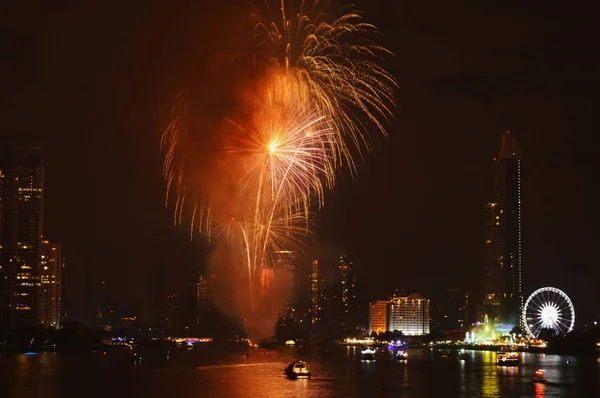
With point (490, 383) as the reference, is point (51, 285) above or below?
above

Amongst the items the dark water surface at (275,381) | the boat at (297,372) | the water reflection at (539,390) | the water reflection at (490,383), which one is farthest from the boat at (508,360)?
the boat at (297,372)

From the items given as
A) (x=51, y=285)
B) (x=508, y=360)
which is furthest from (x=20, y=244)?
(x=508, y=360)

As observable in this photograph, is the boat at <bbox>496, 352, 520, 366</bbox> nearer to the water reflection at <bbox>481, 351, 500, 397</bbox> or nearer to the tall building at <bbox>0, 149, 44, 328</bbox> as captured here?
the water reflection at <bbox>481, 351, 500, 397</bbox>

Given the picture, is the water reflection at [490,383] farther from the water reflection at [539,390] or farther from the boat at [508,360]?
the boat at [508,360]

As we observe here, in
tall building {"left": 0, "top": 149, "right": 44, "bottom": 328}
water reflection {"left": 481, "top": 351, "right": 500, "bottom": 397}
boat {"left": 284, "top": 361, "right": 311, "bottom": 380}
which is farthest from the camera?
tall building {"left": 0, "top": 149, "right": 44, "bottom": 328}

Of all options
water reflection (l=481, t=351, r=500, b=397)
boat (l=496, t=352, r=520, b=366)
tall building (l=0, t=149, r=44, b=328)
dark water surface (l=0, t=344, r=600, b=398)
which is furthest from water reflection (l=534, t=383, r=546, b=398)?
tall building (l=0, t=149, r=44, b=328)

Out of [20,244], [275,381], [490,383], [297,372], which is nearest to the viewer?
[275,381]

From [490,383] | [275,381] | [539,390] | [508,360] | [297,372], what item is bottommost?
[508,360]

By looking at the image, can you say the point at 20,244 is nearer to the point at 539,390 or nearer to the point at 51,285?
the point at 51,285

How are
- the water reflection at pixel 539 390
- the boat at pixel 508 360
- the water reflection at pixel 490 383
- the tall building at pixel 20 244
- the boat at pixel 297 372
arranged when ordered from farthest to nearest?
the tall building at pixel 20 244
the boat at pixel 508 360
the boat at pixel 297 372
the water reflection at pixel 490 383
the water reflection at pixel 539 390
